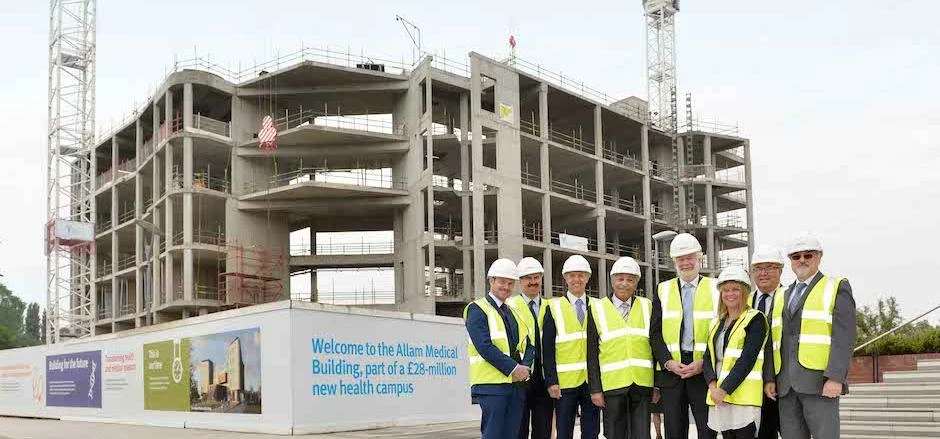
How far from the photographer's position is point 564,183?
54.4m

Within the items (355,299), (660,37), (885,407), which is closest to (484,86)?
A: (355,299)

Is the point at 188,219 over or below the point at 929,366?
over

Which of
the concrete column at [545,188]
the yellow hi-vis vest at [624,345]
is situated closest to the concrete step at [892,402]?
the yellow hi-vis vest at [624,345]

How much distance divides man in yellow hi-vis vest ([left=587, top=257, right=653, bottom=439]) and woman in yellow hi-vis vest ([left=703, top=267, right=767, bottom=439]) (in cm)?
65

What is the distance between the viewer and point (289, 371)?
695 inches

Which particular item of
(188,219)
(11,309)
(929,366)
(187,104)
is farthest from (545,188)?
(11,309)

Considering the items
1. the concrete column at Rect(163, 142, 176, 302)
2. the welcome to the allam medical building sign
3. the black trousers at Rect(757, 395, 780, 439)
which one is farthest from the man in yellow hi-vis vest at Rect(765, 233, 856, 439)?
the concrete column at Rect(163, 142, 176, 302)

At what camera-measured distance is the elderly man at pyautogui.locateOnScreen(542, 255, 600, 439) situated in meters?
Result: 8.02

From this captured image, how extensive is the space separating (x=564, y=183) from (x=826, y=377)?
48.2 m

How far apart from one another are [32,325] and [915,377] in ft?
504

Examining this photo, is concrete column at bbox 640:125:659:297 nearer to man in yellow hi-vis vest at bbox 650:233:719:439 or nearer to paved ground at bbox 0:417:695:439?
paved ground at bbox 0:417:695:439

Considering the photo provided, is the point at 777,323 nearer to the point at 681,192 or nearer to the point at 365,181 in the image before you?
the point at 365,181

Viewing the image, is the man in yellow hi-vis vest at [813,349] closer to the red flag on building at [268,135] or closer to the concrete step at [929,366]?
the concrete step at [929,366]

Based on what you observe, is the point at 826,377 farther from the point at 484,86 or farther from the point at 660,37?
the point at 660,37
